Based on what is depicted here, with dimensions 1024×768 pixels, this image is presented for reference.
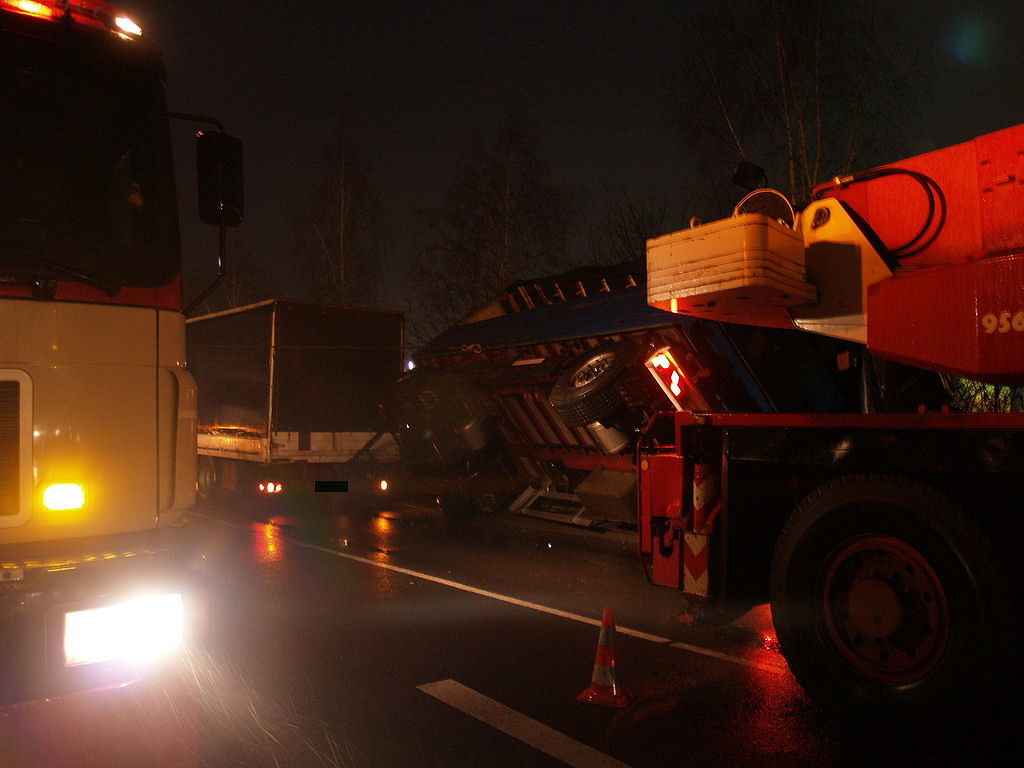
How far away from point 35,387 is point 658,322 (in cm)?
Result: 536

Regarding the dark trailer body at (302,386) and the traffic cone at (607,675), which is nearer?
the traffic cone at (607,675)

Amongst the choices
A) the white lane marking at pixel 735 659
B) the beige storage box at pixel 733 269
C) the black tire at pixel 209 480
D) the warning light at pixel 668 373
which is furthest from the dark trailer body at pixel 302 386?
the beige storage box at pixel 733 269

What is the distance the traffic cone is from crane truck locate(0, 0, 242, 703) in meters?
2.12

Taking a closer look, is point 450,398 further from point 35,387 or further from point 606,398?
point 35,387

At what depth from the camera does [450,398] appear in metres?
10.6

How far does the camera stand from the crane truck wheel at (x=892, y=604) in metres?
3.28

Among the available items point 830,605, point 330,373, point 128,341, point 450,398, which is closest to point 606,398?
point 450,398

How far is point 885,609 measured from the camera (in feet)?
11.9

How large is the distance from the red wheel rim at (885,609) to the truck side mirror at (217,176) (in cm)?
363

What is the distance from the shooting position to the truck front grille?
323 centimetres

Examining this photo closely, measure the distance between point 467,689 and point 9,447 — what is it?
2.71 m

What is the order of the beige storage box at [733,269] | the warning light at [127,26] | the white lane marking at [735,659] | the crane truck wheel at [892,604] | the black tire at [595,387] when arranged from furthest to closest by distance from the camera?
the black tire at [595,387], the white lane marking at [735,659], the beige storage box at [733,269], the warning light at [127,26], the crane truck wheel at [892,604]

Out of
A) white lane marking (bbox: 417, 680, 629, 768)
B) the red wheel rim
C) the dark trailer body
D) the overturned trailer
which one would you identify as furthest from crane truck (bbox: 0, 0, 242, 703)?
the dark trailer body

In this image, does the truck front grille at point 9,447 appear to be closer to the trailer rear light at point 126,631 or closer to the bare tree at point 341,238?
the trailer rear light at point 126,631
